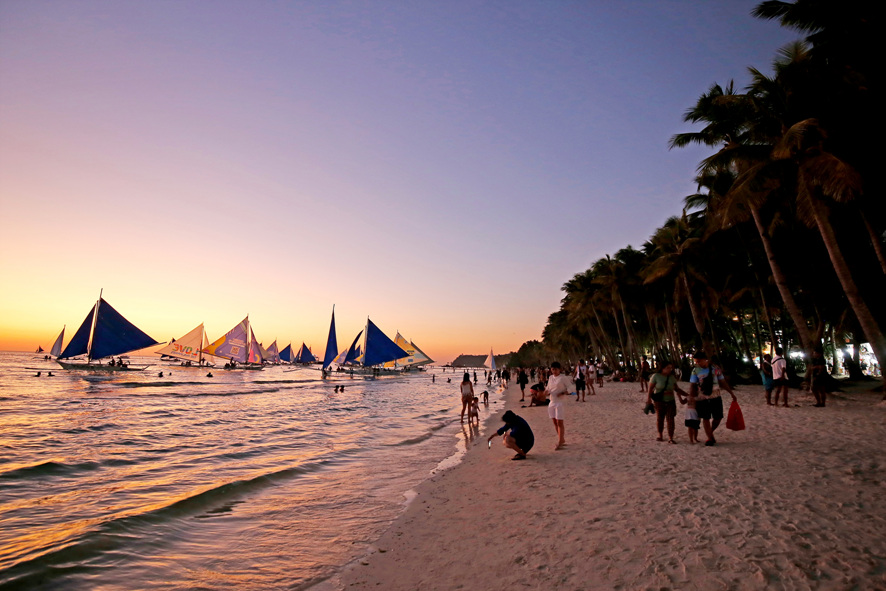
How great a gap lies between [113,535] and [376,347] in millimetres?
54386

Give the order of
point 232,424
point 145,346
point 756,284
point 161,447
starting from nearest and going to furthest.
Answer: point 161,447
point 232,424
point 756,284
point 145,346

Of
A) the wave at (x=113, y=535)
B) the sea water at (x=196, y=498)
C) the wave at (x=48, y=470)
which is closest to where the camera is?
the wave at (x=113, y=535)

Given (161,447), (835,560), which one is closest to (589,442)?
(835,560)

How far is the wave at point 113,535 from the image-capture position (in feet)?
15.2

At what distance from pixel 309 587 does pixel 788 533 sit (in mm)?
4794

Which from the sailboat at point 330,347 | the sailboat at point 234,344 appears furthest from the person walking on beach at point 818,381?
the sailboat at point 234,344

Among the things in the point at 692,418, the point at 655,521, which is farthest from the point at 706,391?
the point at 655,521

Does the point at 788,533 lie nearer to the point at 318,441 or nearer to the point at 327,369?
the point at 318,441

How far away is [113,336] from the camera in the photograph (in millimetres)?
48344

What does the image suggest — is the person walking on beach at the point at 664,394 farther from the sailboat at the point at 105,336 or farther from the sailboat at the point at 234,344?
the sailboat at the point at 234,344

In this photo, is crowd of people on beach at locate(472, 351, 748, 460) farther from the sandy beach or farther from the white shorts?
the sandy beach

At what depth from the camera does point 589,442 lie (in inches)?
410

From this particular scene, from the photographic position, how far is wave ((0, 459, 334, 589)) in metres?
4.62

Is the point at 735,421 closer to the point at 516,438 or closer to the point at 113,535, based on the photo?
the point at 516,438
